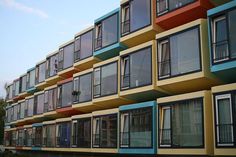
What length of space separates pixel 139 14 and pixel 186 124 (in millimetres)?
9792

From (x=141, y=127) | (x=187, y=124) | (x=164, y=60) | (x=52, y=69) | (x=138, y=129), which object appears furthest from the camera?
(x=52, y=69)

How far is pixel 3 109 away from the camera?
245 feet

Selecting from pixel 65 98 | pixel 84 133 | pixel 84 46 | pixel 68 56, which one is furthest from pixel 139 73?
pixel 68 56

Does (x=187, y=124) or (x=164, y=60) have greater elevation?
(x=164, y=60)

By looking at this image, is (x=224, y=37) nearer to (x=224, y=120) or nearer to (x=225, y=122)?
(x=224, y=120)

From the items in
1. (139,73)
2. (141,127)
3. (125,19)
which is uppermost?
(125,19)

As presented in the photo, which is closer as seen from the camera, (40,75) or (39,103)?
(39,103)

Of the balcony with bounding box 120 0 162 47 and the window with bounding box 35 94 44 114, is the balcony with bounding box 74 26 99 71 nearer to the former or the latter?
the balcony with bounding box 120 0 162 47

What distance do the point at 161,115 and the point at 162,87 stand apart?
1.92 m

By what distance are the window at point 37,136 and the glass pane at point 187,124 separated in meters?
25.3

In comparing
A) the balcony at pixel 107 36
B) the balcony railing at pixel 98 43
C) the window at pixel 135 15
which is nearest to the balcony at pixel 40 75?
the balcony railing at pixel 98 43

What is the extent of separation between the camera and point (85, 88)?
32.2 m

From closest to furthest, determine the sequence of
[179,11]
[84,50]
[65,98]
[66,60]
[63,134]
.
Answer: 1. [179,11]
2. [84,50]
3. [63,134]
4. [65,98]
5. [66,60]

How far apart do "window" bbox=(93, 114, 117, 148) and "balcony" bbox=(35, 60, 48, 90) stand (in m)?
16.3
